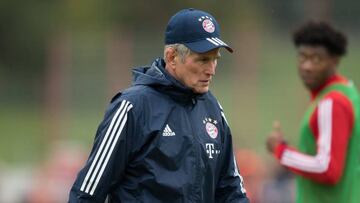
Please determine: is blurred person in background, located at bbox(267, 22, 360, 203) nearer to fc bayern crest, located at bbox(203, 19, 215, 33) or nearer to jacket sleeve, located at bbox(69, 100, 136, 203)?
fc bayern crest, located at bbox(203, 19, 215, 33)

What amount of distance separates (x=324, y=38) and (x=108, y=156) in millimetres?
2750

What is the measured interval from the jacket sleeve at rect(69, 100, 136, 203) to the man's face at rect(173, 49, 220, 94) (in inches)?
14.6

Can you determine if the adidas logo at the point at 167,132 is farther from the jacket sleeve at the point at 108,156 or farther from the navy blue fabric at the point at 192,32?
the navy blue fabric at the point at 192,32

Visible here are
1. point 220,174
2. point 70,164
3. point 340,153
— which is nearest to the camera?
point 220,174

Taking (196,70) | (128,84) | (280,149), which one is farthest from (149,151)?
(128,84)

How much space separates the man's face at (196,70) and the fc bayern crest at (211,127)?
22 centimetres

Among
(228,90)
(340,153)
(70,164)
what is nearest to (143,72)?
(340,153)

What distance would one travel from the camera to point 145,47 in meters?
16.7

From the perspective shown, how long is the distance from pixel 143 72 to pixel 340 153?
2.03m

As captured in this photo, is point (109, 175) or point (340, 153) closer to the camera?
point (109, 175)

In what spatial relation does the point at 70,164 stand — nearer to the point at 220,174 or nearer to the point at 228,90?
the point at 228,90

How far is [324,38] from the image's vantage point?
8.45 meters

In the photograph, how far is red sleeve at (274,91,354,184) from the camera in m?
7.96

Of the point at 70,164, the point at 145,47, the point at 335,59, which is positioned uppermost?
the point at 335,59
